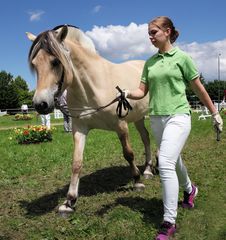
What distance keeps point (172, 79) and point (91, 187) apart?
297 cm

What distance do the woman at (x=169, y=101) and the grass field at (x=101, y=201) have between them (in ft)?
1.76

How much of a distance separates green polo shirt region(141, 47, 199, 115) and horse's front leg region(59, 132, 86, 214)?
4.77ft

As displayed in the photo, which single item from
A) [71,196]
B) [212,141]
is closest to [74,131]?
[71,196]

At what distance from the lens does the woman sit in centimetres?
403

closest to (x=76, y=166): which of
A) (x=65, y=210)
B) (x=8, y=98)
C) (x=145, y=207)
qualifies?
(x=65, y=210)

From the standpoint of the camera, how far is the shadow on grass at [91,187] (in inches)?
213

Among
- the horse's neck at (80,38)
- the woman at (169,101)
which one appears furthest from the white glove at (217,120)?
the horse's neck at (80,38)

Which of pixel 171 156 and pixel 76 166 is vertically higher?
pixel 171 156

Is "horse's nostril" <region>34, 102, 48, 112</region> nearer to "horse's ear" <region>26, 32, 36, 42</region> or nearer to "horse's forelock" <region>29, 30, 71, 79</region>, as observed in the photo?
"horse's forelock" <region>29, 30, 71, 79</region>

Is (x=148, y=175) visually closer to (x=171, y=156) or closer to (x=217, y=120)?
(x=217, y=120)

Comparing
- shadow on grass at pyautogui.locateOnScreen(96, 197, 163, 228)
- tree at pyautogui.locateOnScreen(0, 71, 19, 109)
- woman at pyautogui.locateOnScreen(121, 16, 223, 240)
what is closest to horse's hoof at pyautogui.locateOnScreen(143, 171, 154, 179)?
shadow on grass at pyautogui.locateOnScreen(96, 197, 163, 228)

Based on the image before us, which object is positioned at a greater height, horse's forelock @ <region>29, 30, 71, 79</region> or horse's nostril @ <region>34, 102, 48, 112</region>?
horse's forelock @ <region>29, 30, 71, 79</region>

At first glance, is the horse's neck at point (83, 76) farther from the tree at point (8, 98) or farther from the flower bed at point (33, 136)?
the tree at point (8, 98)

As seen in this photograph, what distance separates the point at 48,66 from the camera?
14.3 ft
